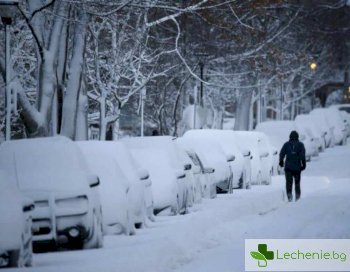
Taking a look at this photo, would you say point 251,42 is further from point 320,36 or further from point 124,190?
point 124,190

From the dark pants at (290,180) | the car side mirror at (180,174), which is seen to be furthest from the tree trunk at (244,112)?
the car side mirror at (180,174)

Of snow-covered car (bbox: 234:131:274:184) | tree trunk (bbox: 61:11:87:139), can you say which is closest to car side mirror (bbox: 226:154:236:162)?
snow-covered car (bbox: 234:131:274:184)

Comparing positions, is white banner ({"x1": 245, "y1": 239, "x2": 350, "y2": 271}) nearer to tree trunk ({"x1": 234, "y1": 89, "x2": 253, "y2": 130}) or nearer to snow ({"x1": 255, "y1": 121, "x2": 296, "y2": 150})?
snow ({"x1": 255, "y1": 121, "x2": 296, "y2": 150})

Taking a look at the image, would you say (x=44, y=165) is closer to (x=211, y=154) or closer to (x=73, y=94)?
(x=73, y=94)

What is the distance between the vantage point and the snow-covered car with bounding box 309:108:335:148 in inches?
1933

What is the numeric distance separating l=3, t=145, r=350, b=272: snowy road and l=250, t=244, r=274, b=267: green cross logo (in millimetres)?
696

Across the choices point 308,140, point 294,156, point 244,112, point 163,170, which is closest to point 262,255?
point 163,170

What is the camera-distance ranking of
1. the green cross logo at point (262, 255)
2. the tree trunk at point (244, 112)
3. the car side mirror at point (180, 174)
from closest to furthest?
the green cross logo at point (262, 255), the car side mirror at point (180, 174), the tree trunk at point (244, 112)

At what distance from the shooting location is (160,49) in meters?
35.0

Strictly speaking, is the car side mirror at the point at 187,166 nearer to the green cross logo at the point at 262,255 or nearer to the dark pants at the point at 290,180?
the dark pants at the point at 290,180

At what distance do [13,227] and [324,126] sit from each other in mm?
40456

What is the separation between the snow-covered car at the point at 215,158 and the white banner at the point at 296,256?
12291 mm

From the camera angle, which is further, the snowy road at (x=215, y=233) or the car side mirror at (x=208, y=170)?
the car side mirror at (x=208, y=170)

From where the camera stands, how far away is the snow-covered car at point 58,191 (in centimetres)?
1316
